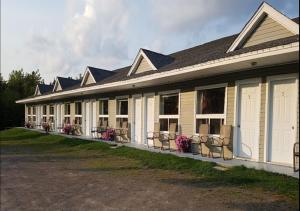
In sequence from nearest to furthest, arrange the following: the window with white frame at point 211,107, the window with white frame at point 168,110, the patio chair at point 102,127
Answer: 1. the window with white frame at point 211,107
2. the window with white frame at point 168,110
3. the patio chair at point 102,127

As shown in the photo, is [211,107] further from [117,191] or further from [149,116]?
[117,191]

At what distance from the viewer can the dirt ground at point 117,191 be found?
6.04 meters

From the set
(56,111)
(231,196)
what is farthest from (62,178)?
(56,111)

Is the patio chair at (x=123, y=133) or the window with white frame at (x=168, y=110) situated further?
the patio chair at (x=123, y=133)

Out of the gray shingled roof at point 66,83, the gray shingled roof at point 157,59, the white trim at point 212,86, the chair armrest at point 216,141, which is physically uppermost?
the gray shingled roof at point 157,59

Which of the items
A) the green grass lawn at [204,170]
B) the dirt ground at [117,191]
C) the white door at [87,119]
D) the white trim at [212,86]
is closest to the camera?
the dirt ground at [117,191]

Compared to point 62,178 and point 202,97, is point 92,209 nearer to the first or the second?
point 62,178

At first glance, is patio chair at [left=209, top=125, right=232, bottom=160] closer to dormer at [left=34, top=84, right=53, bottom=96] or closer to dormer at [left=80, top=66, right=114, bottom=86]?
dormer at [left=80, top=66, right=114, bottom=86]

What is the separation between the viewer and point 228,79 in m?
10.3

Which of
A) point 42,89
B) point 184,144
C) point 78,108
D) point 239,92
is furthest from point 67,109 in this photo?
point 239,92

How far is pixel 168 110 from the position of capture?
13.3 metres

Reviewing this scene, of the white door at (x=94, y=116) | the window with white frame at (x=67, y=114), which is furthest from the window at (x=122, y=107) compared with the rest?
the window with white frame at (x=67, y=114)

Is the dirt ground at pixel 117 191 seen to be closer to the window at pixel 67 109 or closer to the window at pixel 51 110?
the window at pixel 67 109

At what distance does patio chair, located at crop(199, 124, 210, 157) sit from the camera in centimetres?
1091
